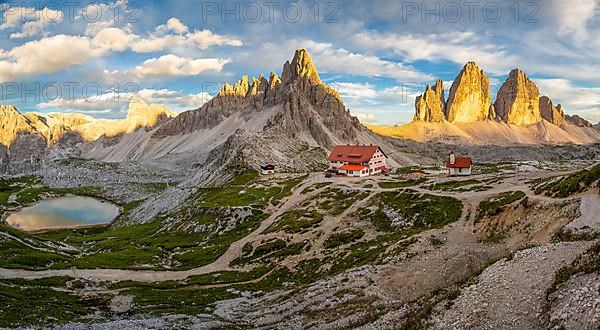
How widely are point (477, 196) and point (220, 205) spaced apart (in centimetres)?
6927

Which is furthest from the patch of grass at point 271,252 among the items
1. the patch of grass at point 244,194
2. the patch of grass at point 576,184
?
the patch of grass at point 576,184

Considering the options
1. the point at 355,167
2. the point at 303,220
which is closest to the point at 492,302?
the point at 303,220

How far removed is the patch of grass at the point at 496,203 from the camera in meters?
56.8

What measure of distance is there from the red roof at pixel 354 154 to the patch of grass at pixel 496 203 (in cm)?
6873

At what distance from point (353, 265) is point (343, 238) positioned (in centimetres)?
1792

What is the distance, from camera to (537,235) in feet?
143

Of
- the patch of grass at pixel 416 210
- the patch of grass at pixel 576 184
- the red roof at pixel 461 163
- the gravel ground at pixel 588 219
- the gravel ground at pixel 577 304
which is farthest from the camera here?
the red roof at pixel 461 163

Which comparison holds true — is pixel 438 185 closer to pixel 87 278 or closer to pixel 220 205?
pixel 220 205

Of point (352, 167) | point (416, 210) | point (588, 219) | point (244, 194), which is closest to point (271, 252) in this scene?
point (416, 210)

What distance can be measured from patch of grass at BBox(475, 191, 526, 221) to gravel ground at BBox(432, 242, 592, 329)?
27.7 meters

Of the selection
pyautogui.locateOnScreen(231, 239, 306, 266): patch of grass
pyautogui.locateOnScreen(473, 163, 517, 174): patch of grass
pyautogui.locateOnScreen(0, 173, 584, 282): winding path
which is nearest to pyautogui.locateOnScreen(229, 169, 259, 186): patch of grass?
pyautogui.locateOnScreen(0, 173, 584, 282): winding path

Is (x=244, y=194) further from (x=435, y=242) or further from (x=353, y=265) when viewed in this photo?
(x=435, y=242)

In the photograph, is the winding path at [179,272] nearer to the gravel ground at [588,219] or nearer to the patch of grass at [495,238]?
the gravel ground at [588,219]

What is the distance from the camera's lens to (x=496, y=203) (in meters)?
61.4
